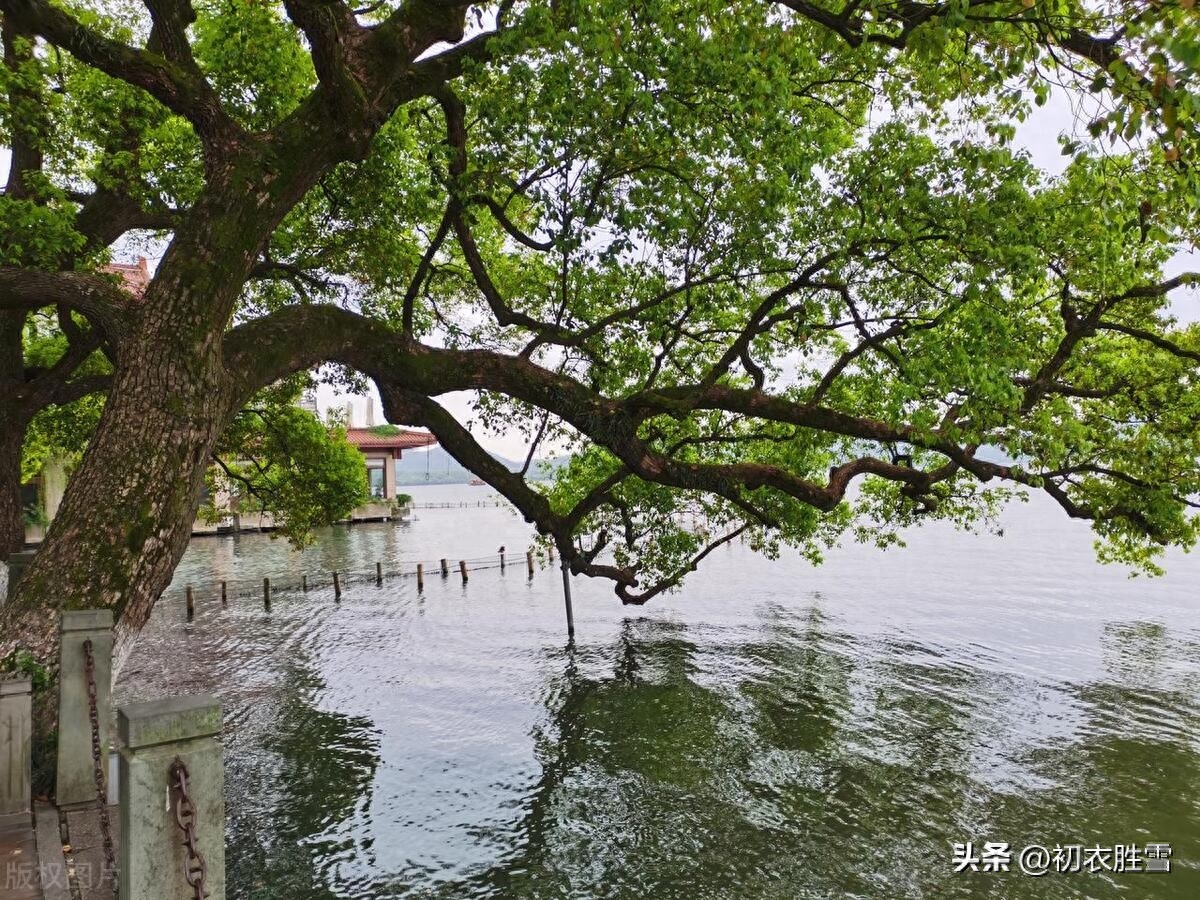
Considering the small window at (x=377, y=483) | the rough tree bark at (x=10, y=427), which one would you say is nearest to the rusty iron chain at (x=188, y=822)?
the rough tree bark at (x=10, y=427)

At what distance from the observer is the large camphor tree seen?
607cm

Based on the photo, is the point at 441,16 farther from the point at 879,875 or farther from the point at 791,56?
the point at 879,875

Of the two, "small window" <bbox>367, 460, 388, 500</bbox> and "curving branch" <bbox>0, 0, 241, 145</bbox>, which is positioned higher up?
"curving branch" <bbox>0, 0, 241, 145</bbox>

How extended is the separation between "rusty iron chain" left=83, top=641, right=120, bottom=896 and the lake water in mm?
3661

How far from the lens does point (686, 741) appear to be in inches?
516

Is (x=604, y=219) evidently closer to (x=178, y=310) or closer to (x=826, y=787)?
(x=178, y=310)

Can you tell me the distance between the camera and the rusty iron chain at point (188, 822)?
2.99 m

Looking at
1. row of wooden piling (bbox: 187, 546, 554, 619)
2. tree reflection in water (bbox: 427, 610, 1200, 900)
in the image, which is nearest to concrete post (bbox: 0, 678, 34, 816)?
tree reflection in water (bbox: 427, 610, 1200, 900)

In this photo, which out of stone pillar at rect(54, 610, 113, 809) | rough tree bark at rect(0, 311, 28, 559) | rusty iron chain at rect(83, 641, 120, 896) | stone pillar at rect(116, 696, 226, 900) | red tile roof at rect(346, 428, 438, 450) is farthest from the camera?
red tile roof at rect(346, 428, 438, 450)

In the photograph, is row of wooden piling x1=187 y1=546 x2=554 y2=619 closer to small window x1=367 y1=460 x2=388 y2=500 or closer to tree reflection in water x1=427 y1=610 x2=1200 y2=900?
tree reflection in water x1=427 y1=610 x2=1200 y2=900

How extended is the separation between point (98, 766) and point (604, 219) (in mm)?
6065

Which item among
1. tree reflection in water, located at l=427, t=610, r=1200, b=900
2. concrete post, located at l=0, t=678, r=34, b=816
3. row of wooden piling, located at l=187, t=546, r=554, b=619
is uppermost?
concrete post, located at l=0, t=678, r=34, b=816

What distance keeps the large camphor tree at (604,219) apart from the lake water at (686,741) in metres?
3.94

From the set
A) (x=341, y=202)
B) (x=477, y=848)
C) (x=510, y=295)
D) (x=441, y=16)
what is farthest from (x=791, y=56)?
(x=477, y=848)
